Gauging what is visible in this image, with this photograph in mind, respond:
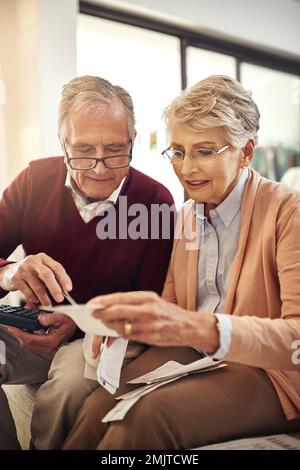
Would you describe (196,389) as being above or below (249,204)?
below

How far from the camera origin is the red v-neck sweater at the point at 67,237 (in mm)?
1054

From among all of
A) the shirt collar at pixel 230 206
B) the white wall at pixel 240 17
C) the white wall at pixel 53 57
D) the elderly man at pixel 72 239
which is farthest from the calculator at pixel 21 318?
the white wall at pixel 240 17

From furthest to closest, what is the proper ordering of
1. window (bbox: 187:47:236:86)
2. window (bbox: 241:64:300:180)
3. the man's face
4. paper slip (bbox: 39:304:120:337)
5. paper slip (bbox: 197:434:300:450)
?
window (bbox: 241:64:300:180)
window (bbox: 187:47:236:86)
the man's face
paper slip (bbox: 197:434:300:450)
paper slip (bbox: 39:304:120:337)

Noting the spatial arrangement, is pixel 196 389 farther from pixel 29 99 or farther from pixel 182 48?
pixel 182 48

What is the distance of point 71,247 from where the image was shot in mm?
1059

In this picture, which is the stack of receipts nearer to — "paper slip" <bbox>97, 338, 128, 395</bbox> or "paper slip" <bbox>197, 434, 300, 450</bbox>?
"paper slip" <bbox>97, 338, 128, 395</bbox>

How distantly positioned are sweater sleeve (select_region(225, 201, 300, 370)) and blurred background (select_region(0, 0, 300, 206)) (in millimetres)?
269

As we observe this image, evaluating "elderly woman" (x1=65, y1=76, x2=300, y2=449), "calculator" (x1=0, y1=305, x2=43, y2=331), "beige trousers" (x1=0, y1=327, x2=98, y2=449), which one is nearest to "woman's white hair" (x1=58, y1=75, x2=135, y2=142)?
"elderly woman" (x1=65, y1=76, x2=300, y2=449)

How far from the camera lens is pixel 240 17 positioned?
160 centimetres

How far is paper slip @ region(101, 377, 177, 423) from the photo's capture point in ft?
2.86

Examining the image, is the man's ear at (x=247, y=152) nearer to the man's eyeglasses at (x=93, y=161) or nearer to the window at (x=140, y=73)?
the window at (x=140, y=73)

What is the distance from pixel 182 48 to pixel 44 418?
3.73ft

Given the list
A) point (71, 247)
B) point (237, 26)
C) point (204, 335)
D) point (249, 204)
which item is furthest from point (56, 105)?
point (237, 26)

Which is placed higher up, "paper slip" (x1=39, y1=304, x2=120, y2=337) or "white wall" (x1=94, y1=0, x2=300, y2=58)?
"white wall" (x1=94, y1=0, x2=300, y2=58)
